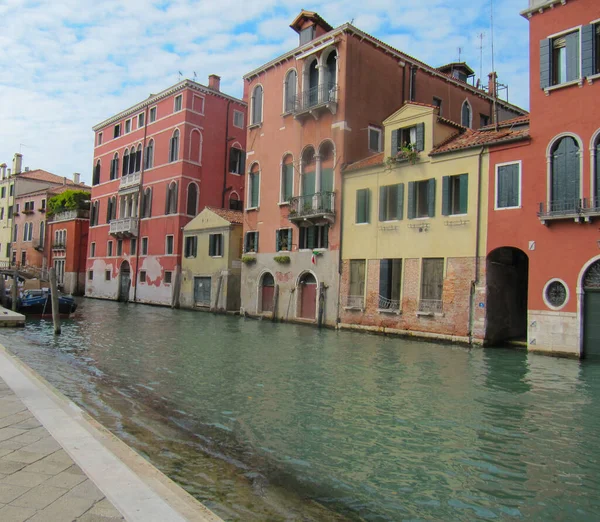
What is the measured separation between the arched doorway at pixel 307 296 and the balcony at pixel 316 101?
6.92m

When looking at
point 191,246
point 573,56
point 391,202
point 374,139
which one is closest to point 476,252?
point 391,202

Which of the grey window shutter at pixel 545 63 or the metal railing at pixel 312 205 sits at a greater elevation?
the grey window shutter at pixel 545 63

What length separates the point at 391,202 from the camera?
64.5 ft

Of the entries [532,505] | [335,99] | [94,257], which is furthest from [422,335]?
[94,257]

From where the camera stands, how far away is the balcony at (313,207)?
71.6 feet

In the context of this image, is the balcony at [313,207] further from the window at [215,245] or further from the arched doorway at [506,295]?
the arched doorway at [506,295]

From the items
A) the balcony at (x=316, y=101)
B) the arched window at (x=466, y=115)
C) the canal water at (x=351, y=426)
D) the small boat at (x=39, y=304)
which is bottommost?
the canal water at (x=351, y=426)

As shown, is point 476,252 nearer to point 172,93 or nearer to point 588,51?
point 588,51

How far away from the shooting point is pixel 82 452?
402 centimetres

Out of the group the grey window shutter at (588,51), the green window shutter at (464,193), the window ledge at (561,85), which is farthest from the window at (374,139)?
the grey window shutter at (588,51)

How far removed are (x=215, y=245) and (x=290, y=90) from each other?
30.0 ft

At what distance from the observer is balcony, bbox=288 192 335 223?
21.8 metres

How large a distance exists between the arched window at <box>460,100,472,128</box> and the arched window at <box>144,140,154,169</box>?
19.5 m

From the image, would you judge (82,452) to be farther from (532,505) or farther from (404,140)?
(404,140)
